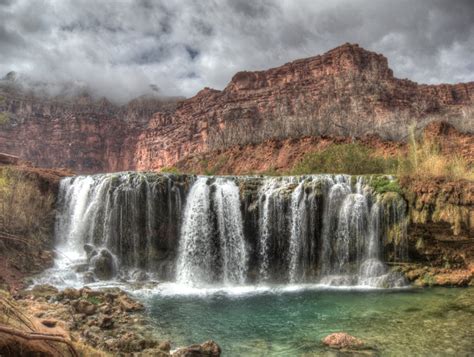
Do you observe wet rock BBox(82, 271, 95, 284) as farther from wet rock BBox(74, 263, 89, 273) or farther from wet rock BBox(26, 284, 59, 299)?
wet rock BBox(26, 284, 59, 299)

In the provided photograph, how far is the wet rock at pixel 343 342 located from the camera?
868 centimetres

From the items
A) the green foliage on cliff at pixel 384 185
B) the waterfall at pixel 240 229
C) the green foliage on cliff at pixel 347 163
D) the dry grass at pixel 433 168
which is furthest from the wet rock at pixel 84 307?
the green foliage on cliff at pixel 347 163

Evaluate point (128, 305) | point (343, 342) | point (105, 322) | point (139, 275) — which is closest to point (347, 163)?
point (139, 275)

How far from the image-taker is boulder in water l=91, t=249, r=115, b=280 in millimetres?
17062

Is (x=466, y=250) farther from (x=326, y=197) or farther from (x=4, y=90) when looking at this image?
(x=4, y=90)

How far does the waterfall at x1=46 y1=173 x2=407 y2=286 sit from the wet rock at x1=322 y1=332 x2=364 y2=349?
25.7 feet

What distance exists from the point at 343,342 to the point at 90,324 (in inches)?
250

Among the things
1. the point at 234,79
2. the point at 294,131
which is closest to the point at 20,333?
the point at 294,131

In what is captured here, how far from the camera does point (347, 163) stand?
27.0 meters

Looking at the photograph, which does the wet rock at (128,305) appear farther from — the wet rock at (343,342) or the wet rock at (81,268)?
the wet rock at (343,342)

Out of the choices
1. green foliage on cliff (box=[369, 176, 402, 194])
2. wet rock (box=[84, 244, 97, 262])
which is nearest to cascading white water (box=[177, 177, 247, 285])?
wet rock (box=[84, 244, 97, 262])

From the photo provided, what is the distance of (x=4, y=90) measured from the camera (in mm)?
101562

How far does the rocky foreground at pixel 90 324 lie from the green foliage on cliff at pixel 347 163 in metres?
18.1

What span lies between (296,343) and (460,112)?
63.3 m
